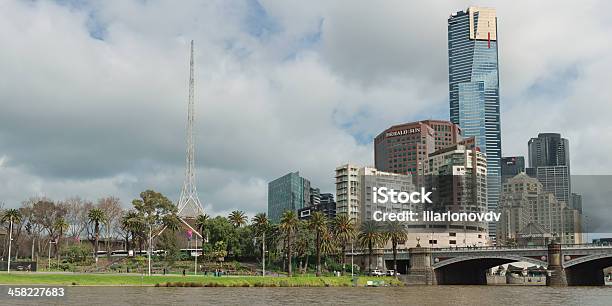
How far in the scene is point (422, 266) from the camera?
482ft

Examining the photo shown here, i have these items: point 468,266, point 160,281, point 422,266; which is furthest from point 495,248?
point 160,281

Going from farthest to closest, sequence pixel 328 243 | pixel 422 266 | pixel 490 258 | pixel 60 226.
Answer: pixel 60 226, pixel 328 243, pixel 422 266, pixel 490 258

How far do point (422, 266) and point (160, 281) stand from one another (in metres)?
66.2

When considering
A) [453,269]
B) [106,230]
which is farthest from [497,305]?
[106,230]

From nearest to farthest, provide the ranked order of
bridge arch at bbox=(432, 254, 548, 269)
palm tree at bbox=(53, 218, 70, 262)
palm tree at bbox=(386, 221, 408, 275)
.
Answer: bridge arch at bbox=(432, 254, 548, 269) < palm tree at bbox=(386, 221, 408, 275) < palm tree at bbox=(53, 218, 70, 262)

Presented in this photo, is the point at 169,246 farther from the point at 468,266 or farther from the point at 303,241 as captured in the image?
the point at 468,266

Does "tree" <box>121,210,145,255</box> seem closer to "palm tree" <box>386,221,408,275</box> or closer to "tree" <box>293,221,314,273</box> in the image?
"tree" <box>293,221,314,273</box>

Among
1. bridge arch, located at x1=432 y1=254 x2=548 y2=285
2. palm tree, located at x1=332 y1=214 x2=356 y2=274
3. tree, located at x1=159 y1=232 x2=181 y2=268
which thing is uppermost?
palm tree, located at x1=332 y1=214 x2=356 y2=274

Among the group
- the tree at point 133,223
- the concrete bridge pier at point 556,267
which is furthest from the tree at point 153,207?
the concrete bridge pier at point 556,267

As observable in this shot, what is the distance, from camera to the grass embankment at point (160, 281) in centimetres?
9075

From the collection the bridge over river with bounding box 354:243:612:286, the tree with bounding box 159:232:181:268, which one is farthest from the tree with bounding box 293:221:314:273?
the tree with bounding box 159:232:181:268

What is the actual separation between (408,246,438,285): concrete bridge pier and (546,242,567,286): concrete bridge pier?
85.2 feet

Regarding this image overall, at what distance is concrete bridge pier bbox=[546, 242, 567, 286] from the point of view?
12725 cm

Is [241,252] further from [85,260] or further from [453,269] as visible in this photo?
[453,269]
